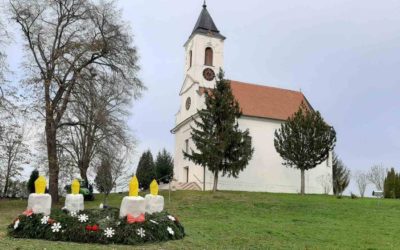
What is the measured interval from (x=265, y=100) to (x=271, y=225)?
92.9 feet

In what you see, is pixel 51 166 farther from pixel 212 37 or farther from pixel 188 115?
pixel 212 37

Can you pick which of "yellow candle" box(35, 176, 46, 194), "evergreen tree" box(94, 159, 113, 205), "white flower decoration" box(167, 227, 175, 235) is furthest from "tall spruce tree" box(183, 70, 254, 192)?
"yellow candle" box(35, 176, 46, 194)

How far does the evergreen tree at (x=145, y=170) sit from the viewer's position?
4906 centimetres

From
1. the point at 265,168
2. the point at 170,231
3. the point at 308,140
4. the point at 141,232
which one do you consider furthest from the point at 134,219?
the point at 265,168

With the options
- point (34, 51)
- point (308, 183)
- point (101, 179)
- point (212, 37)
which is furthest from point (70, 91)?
point (308, 183)

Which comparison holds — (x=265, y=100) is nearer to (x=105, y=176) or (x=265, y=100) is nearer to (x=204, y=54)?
(x=204, y=54)

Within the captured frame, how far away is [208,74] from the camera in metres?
43.7

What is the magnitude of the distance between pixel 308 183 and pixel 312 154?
10.7 m

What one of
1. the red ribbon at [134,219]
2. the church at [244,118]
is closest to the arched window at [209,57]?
the church at [244,118]

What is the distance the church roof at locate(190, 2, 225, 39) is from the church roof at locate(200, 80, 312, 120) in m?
5.37

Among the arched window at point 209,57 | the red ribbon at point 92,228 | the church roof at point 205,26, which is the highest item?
the church roof at point 205,26

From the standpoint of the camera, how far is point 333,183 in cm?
4428

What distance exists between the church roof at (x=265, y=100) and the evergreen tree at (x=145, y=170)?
12894 mm

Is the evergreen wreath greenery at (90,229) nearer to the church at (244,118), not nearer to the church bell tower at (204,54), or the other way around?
the church at (244,118)
